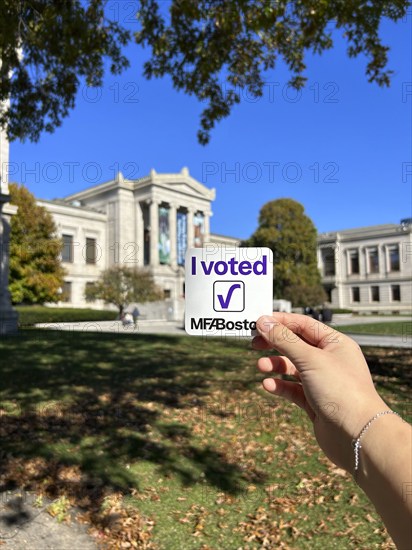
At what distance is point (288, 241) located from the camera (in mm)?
49906

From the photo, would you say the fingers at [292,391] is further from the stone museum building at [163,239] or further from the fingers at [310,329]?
the stone museum building at [163,239]

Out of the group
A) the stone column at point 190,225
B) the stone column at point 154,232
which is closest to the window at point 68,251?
the stone column at point 154,232

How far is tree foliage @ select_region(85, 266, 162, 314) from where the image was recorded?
40125 millimetres

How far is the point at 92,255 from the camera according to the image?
64125 mm

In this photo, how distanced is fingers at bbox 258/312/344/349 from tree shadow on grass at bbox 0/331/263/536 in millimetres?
3762

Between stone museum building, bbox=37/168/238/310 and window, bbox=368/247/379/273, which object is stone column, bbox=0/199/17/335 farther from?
window, bbox=368/247/379/273

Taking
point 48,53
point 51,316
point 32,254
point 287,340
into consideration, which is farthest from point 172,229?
point 287,340

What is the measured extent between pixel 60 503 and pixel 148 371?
215 inches

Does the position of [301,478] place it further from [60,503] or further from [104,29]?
[104,29]

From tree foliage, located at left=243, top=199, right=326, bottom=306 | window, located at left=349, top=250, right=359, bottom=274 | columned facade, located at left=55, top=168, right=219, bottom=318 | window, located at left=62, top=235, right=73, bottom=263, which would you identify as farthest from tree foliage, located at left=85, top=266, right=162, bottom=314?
window, located at left=349, top=250, right=359, bottom=274

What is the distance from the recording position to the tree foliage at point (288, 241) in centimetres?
4850

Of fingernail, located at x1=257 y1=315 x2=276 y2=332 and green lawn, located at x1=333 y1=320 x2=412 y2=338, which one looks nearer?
fingernail, located at x1=257 y1=315 x2=276 y2=332

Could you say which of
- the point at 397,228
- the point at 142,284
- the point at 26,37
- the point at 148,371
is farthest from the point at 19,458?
the point at 397,228

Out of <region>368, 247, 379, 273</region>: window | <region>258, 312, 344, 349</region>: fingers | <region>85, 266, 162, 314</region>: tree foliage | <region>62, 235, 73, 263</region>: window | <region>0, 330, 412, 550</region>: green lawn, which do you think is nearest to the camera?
<region>258, 312, 344, 349</region>: fingers
